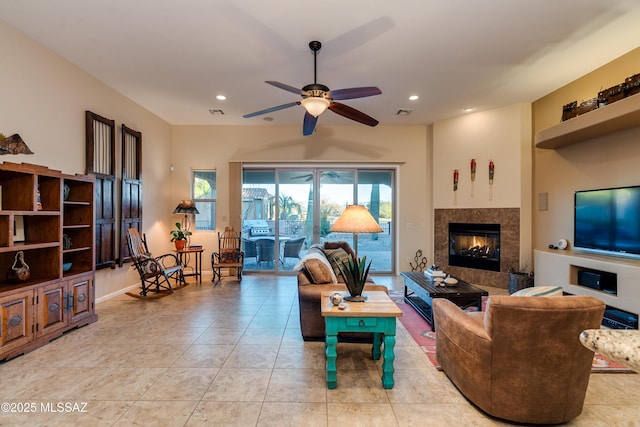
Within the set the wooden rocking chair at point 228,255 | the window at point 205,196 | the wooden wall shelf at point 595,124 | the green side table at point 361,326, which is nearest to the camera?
the green side table at point 361,326

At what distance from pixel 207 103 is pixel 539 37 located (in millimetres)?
4612

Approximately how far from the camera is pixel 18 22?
286 cm

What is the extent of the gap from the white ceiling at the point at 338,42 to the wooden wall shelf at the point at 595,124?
0.71 meters

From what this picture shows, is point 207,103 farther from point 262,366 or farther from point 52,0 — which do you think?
point 262,366

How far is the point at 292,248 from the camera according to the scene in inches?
248

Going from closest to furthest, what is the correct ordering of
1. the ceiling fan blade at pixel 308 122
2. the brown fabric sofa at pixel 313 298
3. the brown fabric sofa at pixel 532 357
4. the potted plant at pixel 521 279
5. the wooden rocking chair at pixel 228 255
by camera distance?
the brown fabric sofa at pixel 532 357 → the brown fabric sofa at pixel 313 298 → the ceiling fan blade at pixel 308 122 → the potted plant at pixel 521 279 → the wooden rocking chair at pixel 228 255

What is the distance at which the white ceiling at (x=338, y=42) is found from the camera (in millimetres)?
2623

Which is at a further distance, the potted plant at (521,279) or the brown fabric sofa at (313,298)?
the potted plant at (521,279)

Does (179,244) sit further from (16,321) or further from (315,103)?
(315,103)

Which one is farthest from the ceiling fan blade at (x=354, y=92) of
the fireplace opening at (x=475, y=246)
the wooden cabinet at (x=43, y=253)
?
the fireplace opening at (x=475, y=246)

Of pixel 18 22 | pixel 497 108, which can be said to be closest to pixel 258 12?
pixel 18 22

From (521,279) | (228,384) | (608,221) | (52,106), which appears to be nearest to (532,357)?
(228,384)

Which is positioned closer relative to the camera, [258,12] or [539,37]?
[258,12]

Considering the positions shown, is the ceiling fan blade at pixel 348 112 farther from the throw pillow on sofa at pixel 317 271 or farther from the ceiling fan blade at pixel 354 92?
the throw pillow on sofa at pixel 317 271
